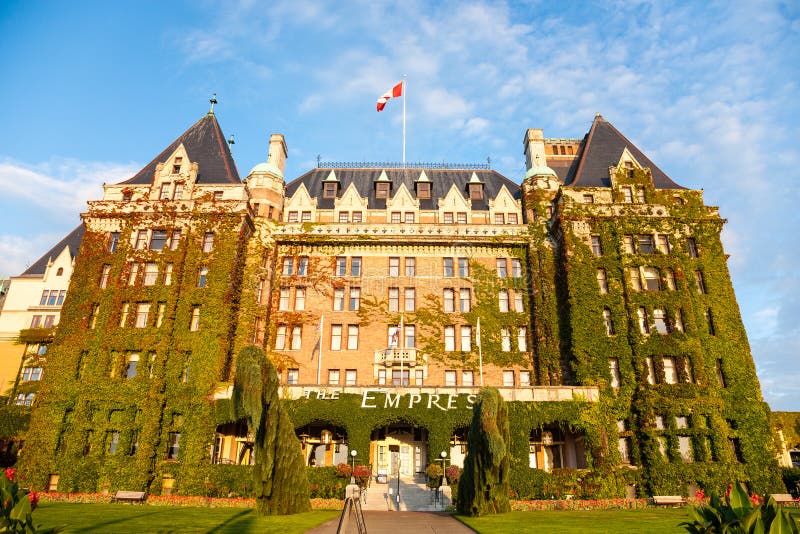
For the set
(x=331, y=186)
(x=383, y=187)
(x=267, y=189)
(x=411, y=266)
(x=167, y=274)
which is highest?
(x=331, y=186)

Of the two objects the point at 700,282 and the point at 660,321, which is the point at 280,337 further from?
the point at 700,282

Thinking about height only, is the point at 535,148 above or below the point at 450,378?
above

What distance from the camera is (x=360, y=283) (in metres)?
44.8

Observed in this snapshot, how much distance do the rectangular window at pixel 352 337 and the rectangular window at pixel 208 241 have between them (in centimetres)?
1297

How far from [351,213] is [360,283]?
744cm

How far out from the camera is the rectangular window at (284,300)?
4388 cm

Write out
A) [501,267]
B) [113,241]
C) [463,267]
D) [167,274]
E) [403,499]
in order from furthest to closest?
[463,267] → [501,267] → [113,241] → [167,274] → [403,499]

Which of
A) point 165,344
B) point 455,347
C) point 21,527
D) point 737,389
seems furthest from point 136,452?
point 737,389

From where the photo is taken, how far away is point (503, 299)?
44.2 m

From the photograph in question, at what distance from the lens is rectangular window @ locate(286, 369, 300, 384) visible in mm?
41312

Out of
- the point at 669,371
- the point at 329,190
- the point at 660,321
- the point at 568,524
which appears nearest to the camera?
the point at 568,524

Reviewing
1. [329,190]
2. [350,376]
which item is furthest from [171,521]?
[329,190]

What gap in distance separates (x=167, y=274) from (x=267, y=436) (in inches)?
959

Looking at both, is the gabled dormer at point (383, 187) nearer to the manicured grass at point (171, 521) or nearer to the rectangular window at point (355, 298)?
the rectangular window at point (355, 298)
